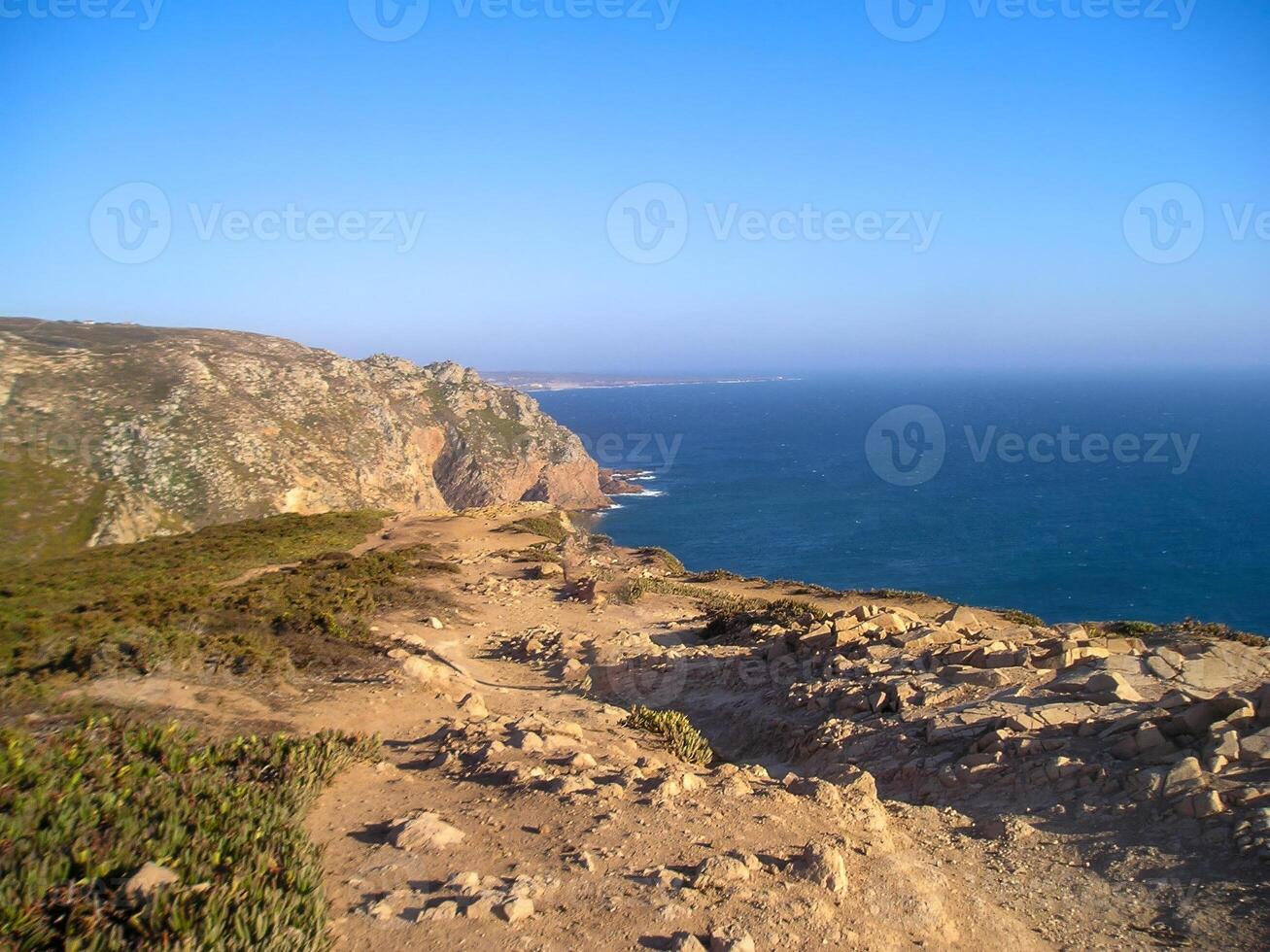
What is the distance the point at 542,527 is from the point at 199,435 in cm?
2652

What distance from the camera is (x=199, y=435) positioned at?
45250mm

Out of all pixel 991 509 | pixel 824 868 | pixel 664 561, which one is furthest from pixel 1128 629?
pixel 991 509

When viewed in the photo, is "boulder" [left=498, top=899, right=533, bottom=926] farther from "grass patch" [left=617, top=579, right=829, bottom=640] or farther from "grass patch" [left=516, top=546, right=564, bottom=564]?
"grass patch" [left=516, top=546, right=564, bottom=564]

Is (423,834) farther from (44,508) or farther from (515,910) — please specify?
(44,508)

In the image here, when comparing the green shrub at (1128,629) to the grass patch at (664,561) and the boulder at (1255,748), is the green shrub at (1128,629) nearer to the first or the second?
the boulder at (1255,748)

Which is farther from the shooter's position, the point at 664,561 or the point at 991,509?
the point at 991,509

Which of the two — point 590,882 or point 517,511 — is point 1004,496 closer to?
point 517,511

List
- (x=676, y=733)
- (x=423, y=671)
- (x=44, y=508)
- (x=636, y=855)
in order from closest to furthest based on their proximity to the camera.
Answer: (x=636, y=855) < (x=676, y=733) < (x=423, y=671) < (x=44, y=508)

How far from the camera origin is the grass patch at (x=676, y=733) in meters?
8.45

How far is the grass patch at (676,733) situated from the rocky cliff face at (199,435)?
3610 centimetres

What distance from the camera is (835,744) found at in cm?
930

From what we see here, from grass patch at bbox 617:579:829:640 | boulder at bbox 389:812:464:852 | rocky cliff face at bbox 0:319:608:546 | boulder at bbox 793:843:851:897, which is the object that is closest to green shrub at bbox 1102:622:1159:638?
grass patch at bbox 617:579:829:640

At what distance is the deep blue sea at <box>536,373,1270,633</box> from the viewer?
1982 inches

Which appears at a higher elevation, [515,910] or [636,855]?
[515,910]
